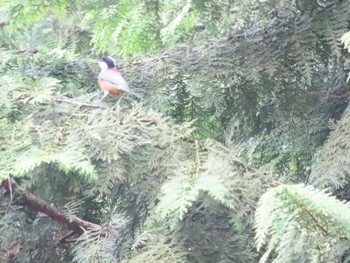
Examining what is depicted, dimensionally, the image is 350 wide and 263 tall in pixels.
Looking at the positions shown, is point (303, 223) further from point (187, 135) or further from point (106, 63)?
point (106, 63)

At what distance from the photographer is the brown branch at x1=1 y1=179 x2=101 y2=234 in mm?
2080

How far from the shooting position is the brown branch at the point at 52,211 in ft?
6.82

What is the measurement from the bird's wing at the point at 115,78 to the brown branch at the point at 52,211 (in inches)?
16.6

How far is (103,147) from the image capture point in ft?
4.99

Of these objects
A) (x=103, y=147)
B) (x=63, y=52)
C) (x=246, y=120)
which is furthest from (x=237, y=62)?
(x=103, y=147)

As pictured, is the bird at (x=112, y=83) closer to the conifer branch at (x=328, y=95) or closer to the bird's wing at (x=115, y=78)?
the bird's wing at (x=115, y=78)

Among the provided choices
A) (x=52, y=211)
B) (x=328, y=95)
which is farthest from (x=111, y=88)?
(x=328, y=95)

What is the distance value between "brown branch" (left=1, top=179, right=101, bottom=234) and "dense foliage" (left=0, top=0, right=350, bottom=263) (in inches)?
1.9

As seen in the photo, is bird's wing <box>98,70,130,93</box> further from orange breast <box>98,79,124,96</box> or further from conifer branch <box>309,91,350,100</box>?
conifer branch <box>309,91,350,100</box>

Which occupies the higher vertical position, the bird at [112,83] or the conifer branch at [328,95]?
the conifer branch at [328,95]

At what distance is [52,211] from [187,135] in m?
0.68

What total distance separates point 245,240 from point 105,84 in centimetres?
74

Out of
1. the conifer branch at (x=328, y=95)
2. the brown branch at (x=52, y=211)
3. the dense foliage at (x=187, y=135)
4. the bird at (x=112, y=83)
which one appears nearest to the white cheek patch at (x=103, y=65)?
the bird at (x=112, y=83)

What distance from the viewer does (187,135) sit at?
165 centimetres
